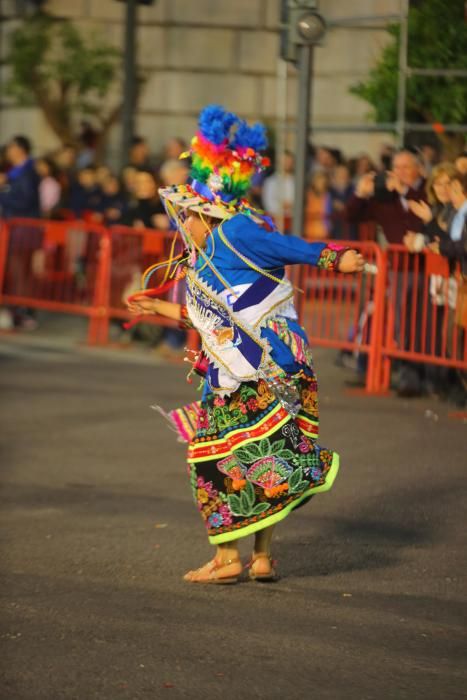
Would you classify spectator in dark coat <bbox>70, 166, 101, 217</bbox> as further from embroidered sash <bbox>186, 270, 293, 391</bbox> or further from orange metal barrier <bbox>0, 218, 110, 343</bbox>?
embroidered sash <bbox>186, 270, 293, 391</bbox>

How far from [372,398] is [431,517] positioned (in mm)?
4150

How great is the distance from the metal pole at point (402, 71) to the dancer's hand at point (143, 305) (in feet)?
21.7

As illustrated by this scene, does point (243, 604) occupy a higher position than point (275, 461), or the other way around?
point (275, 461)

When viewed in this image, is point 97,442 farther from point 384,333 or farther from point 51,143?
point 51,143

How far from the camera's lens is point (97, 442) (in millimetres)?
10250

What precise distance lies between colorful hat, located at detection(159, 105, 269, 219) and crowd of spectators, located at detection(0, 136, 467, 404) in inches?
92.0

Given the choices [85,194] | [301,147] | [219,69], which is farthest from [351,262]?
[219,69]

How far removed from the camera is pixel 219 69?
81.9 feet

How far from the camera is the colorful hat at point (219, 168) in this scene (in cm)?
677

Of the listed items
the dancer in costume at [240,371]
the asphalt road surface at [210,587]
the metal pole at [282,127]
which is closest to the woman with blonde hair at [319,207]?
the metal pole at [282,127]

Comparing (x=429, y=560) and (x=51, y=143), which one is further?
(x=51, y=143)

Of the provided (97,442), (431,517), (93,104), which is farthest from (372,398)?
(93,104)

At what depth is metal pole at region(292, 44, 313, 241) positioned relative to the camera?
505 inches

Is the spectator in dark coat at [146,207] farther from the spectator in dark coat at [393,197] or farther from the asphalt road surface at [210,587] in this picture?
the asphalt road surface at [210,587]
